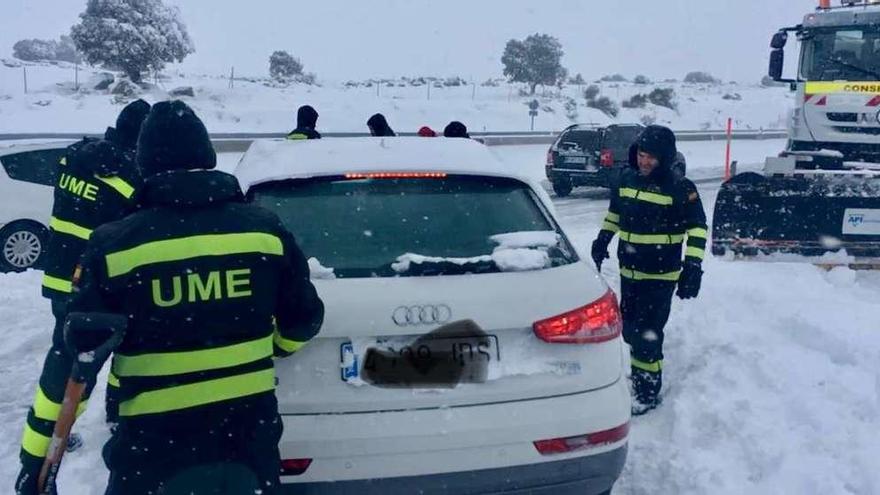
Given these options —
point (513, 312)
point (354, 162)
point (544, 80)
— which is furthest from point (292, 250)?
point (544, 80)

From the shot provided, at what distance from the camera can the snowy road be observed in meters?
3.97

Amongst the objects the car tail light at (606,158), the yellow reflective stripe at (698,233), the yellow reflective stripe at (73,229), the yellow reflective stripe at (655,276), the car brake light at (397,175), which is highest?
the car brake light at (397,175)

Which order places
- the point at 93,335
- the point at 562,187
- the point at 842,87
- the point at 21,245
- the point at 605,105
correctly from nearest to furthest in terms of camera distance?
1. the point at 93,335
2. the point at 21,245
3. the point at 842,87
4. the point at 562,187
5. the point at 605,105

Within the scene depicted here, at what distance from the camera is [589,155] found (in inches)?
635

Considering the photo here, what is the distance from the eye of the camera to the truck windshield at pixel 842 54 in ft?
32.7

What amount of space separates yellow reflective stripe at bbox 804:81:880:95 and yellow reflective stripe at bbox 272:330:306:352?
31.5 feet

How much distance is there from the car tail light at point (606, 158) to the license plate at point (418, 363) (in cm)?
1359

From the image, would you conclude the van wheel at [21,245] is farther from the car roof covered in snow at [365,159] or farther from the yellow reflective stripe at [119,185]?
the car roof covered in snow at [365,159]

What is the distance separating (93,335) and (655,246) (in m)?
3.57

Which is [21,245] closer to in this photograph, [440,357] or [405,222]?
[405,222]

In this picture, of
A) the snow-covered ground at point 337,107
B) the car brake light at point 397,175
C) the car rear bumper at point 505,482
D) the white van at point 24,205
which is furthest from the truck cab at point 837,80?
the snow-covered ground at point 337,107

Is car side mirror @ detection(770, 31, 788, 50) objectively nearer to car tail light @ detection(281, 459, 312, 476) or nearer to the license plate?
the license plate

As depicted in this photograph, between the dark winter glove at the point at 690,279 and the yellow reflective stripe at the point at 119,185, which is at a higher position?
the yellow reflective stripe at the point at 119,185

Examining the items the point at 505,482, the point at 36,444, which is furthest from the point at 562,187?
the point at 36,444
